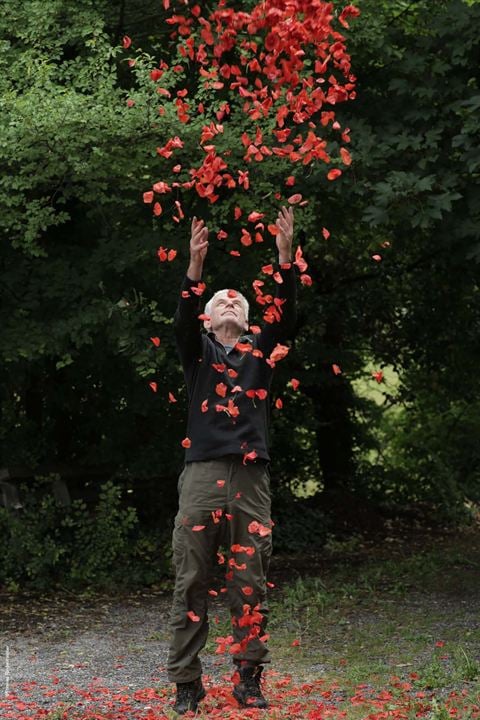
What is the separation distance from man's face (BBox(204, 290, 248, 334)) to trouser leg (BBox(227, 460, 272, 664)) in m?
0.65

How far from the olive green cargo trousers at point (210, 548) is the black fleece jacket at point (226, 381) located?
75mm

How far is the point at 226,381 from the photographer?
497cm

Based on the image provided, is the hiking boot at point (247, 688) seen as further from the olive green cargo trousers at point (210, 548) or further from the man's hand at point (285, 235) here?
the man's hand at point (285, 235)

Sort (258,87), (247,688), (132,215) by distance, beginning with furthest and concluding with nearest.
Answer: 1. (132,215)
2. (258,87)
3. (247,688)

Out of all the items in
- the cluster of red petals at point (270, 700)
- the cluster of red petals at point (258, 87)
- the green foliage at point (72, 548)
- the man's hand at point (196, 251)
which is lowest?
the cluster of red petals at point (270, 700)

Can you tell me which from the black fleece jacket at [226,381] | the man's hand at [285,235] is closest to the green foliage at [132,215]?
the man's hand at [285,235]

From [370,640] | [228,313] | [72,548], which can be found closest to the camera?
[228,313]

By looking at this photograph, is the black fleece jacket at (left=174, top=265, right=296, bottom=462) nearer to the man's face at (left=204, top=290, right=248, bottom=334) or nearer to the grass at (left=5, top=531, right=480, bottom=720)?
the man's face at (left=204, top=290, right=248, bottom=334)

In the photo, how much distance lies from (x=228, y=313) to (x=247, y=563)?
111 cm

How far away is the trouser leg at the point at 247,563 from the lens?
4.86 metres

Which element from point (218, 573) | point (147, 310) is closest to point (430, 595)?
point (218, 573)

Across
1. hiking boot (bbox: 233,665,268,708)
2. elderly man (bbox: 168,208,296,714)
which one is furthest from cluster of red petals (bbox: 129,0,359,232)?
hiking boot (bbox: 233,665,268,708)

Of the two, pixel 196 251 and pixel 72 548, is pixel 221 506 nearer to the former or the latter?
pixel 196 251

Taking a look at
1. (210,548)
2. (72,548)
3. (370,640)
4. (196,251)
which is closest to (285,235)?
(196,251)
